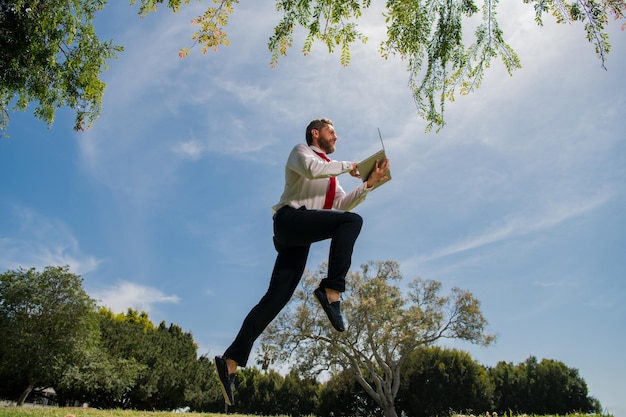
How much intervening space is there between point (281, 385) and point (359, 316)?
1048 centimetres

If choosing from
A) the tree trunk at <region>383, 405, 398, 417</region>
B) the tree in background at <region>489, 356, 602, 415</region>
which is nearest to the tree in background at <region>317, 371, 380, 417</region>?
the tree trunk at <region>383, 405, 398, 417</region>

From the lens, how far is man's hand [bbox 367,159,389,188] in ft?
11.4

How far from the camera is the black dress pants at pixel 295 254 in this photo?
10.5ft

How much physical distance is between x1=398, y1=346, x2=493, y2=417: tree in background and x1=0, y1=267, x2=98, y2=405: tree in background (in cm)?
2170

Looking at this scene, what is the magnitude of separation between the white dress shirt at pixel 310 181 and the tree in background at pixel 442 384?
32096mm

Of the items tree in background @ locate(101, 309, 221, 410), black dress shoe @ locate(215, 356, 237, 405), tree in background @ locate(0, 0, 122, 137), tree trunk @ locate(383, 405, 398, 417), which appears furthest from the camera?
tree trunk @ locate(383, 405, 398, 417)

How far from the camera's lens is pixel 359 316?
3161cm

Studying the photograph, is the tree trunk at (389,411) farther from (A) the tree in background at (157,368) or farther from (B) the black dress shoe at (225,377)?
(B) the black dress shoe at (225,377)

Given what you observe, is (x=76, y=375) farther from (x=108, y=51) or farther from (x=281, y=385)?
(x=108, y=51)

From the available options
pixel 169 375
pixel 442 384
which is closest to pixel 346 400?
pixel 442 384

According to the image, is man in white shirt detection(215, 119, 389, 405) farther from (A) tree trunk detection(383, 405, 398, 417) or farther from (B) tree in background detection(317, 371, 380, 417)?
(A) tree trunk detection(383, 405, 398, 417)

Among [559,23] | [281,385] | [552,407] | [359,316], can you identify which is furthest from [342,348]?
[559,23]

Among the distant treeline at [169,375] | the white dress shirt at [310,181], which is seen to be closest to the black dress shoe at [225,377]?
the white dress shirt at [310,181]

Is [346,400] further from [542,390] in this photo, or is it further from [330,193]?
[330,193]
